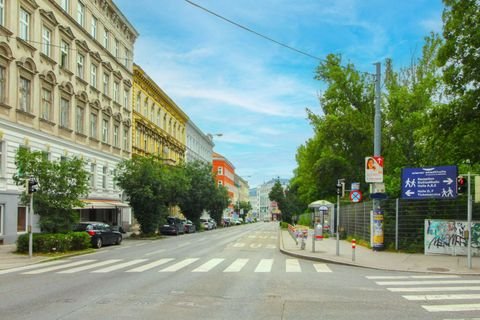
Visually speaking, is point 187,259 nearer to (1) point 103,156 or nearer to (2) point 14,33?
(2) point 14,33

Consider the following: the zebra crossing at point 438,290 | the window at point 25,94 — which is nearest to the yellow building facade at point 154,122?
the window at point 25,94

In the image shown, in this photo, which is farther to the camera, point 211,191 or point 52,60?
point 211,191

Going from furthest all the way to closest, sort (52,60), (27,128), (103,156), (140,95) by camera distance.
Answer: (140,95)
(103,156)
(52,60)
(27,128)

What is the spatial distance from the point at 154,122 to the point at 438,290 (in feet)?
173

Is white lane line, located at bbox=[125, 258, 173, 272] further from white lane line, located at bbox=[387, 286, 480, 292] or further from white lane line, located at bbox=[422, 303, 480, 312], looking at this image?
white lane line, located at bbox=[422, 303, 480, 312]

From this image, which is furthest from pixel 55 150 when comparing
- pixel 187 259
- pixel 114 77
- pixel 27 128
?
pixel 187 259

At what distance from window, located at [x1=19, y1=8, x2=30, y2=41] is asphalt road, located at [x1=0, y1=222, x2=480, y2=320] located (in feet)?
58.2

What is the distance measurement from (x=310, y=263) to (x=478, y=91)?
9976mm

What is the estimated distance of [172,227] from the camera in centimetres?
4531

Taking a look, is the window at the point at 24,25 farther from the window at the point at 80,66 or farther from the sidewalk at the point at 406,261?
the sidewalk at the point at 406,261

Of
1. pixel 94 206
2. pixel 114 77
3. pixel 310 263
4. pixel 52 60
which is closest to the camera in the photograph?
pixel 310 263

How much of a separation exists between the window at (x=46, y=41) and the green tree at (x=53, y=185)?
12.2m

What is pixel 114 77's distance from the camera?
47.0 metres

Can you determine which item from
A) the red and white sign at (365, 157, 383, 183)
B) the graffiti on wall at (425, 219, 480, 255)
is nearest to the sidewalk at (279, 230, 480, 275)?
the graffiti on wall at (425, 219, 480, 255)
